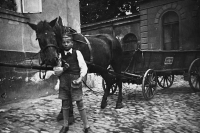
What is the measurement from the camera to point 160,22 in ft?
50.2

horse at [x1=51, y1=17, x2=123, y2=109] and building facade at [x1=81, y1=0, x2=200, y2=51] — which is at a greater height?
building facade at [x1=81, y1=0, x2=200, y2=51]

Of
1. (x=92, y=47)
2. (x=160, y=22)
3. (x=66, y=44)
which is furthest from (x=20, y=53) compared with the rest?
(x=160, y=22)

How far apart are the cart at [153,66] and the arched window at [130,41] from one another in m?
10.4

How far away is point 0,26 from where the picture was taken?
5.89 meters

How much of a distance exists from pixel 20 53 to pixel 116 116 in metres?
3.27

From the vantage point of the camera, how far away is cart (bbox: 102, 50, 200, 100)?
6.58 m

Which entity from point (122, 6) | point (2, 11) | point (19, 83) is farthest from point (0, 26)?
point (122, 6)

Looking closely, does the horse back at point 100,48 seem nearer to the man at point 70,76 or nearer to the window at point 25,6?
the man at point 70,76

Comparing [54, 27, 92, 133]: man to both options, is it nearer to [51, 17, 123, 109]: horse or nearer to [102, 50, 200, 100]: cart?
[51, 17, 123, 109]: horse

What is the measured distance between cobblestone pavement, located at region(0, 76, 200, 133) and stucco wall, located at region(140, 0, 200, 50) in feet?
26.4

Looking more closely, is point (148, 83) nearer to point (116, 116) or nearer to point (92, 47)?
point (116, 116)

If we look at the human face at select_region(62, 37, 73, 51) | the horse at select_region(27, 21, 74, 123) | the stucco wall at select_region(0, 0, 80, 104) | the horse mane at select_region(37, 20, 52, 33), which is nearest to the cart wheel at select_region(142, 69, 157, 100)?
the stucco wall at select_region(0, 0, 80, 104)

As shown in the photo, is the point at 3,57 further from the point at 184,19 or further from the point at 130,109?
the point at 184,19

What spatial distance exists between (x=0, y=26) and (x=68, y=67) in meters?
3.33
